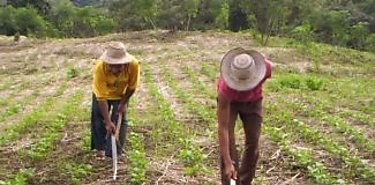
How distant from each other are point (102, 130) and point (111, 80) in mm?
822

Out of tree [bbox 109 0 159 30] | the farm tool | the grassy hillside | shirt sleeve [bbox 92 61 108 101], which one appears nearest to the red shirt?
the grassy hillside

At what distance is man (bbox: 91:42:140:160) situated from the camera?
630 centimetres

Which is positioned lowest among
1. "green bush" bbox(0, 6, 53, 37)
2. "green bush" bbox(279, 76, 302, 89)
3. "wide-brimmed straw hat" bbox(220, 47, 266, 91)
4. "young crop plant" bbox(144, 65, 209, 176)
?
"green bush" bbox(0, 6, 53, 37)

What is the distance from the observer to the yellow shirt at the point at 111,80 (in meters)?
6.52

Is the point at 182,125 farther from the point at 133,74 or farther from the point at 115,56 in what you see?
the point at 115,56

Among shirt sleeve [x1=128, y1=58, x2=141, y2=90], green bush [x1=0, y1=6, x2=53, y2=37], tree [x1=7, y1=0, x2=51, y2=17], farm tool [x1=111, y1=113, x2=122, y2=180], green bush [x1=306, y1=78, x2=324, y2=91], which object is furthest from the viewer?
tree [x1=7, y1=0, x2=51, y2=17]

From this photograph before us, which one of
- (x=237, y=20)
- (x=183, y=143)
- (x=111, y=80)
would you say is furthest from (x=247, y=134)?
(x=237, y=20)

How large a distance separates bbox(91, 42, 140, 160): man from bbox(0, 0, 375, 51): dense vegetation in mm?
16988

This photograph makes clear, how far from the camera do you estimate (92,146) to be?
736 cm

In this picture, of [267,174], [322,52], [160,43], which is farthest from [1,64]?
[267,174]

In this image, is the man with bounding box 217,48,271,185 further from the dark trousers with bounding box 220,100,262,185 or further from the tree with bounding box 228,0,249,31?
the tree with bounding box 228,0,249,31

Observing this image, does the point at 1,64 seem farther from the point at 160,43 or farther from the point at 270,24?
the point at 270,24

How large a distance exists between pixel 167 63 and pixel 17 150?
1253cm

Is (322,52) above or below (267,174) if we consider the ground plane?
below
